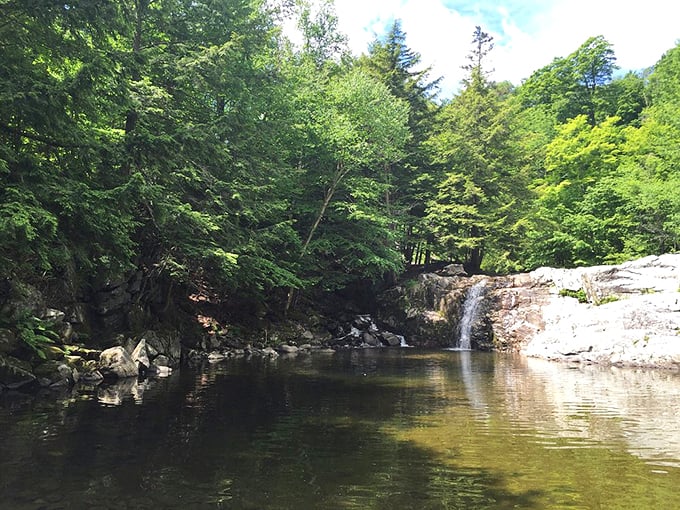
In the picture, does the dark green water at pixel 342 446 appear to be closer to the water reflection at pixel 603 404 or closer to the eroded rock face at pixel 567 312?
the water reflection at pixel 603 404

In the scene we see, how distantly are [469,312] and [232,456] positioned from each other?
21.3m

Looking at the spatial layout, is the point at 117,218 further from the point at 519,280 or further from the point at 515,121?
the point at 515,121

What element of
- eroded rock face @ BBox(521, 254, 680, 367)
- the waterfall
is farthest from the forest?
eroded rock face @ BBox(521, 254, 680, 367)

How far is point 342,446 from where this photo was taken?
7.14 meters

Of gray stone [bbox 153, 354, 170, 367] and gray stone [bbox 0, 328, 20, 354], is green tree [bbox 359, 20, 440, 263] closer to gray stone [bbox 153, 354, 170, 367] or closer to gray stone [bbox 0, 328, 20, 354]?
gray stone [bbox 153, 354, 170, 367]

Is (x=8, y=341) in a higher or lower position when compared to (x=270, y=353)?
higher

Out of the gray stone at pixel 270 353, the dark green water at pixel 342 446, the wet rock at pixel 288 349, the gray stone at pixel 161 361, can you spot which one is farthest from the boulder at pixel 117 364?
the wet rock at pixel 288 349

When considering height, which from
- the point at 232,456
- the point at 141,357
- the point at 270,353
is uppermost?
the point at 141,357

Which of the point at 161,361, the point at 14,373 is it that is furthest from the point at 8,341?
the point at 161,361

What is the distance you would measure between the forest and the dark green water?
144 inches

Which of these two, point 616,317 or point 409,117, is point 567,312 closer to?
point 616,317

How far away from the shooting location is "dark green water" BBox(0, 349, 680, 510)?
5.20 metres

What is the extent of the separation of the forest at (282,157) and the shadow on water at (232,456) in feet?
11.3

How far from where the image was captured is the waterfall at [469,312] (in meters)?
25.6
